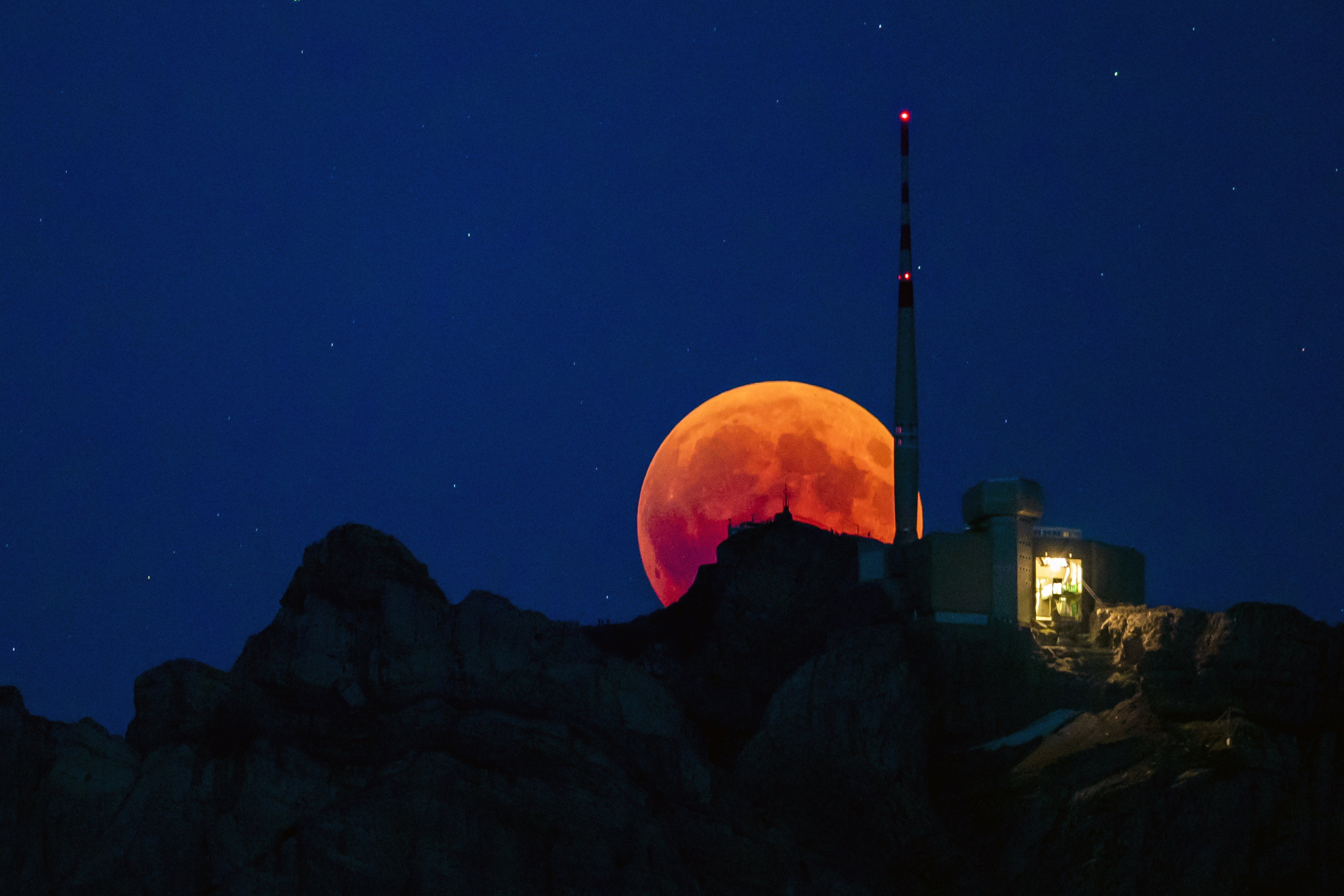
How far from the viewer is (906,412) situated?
106375 mm

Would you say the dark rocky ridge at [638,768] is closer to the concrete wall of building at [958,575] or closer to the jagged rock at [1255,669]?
the jagged rock at [1255,669]

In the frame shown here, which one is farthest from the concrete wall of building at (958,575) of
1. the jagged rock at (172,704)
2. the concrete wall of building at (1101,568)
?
the jagged rock at (172,704)

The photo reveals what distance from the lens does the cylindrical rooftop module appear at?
104 meters

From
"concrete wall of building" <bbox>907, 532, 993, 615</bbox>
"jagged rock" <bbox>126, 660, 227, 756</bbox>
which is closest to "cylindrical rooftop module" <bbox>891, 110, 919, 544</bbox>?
"concrete wall of building" <bbox>907, 532, 993, 615</bbox>

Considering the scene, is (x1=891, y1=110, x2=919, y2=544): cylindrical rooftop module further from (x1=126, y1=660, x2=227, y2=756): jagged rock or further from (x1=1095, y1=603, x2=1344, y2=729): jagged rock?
(x1=126, y1=660, x2=227, y2=756): jagged rock

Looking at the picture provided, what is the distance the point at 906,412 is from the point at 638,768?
112 feet

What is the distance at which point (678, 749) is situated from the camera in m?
81.6

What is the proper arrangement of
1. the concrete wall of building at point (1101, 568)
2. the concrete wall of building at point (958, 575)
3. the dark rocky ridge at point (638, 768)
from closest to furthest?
the dark rocky ridge at point (638, 768), the concrete wall of building at point (958, 575), the concrete wall of building at point (1101, 568)

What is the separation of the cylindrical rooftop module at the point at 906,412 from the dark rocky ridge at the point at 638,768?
15849 mm

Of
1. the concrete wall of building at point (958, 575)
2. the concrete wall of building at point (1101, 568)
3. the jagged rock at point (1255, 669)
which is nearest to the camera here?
the jagged rock at point (1255, 669)

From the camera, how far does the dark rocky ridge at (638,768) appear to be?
76500 millimetres

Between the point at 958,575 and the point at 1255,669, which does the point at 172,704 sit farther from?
the point at 1255,669

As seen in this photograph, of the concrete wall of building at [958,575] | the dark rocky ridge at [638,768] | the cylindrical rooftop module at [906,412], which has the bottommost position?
the dark rocky ridge at [638,768]

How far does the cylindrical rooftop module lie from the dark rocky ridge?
52.0 ft
